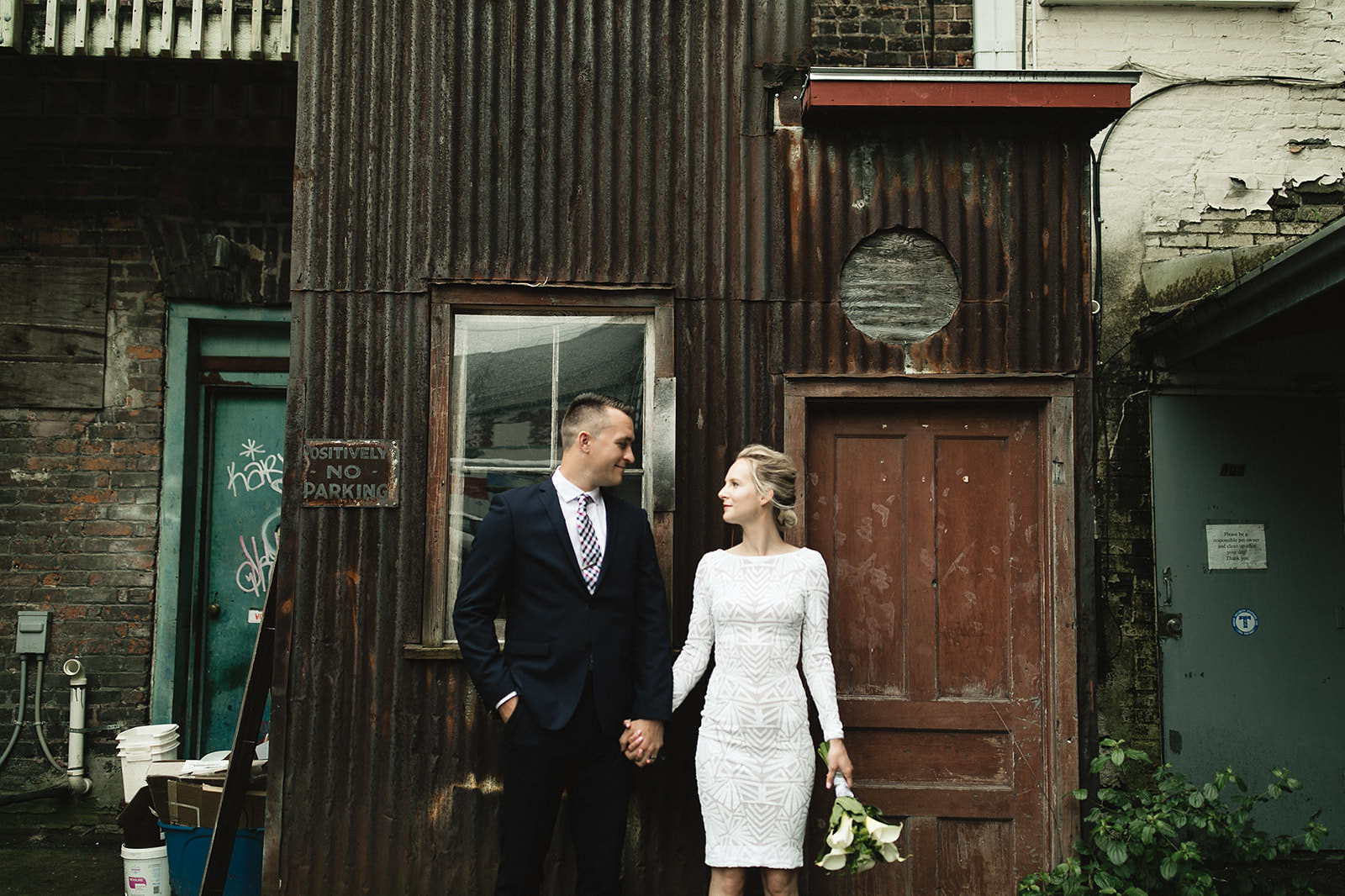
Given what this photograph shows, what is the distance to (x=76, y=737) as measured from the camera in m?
5.22

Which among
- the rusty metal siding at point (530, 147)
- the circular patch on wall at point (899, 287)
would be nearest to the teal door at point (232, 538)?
the rusty metal siding at point (530, 147)

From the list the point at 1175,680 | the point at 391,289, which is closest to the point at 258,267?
the point at 391,289

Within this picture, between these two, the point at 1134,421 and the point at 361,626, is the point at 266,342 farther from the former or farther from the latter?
the point at 1134,421

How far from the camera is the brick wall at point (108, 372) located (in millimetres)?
5312

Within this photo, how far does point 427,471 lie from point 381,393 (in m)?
0.41

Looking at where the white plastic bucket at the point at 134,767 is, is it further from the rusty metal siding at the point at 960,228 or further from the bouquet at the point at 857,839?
the rusty metal siding at the point at 960,228

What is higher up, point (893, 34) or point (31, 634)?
point (893, 34)

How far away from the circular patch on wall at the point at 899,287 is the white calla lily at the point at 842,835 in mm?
2071

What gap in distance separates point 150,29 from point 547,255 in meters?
2.88

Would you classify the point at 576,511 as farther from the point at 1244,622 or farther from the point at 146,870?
the point at 1244,622

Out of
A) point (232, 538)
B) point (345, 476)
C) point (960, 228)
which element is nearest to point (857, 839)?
point (345, 476)

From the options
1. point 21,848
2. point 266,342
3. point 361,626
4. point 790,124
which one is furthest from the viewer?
point 266,342

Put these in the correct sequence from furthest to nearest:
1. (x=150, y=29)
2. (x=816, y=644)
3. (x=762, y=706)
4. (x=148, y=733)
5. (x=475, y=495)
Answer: (x=150, y=29), (x=148, y=733), (x=475, y=495), (x=816, y=644), (x=762, y=706)

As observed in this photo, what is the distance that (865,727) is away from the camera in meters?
3.99
